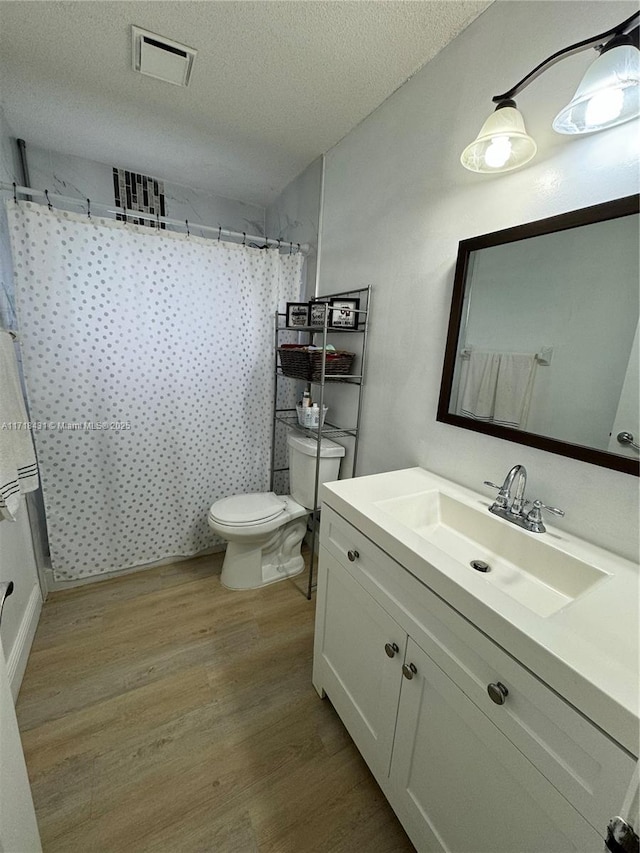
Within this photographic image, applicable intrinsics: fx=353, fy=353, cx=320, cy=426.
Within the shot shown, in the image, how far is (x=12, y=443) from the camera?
4.26 ft

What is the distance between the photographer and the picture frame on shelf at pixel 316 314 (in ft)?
6.06

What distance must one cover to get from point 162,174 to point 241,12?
1.41 metres

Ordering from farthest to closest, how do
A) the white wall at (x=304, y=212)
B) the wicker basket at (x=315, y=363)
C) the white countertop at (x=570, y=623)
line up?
the white wall at (x=304, y=212) < the wicker basket at (x=315, y=363) < the white countertop at (x=570, y=623)

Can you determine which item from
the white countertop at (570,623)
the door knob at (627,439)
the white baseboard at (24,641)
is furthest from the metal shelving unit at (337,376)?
the white baseboard at (24,641)

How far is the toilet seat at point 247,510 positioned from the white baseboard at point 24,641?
2.93ft

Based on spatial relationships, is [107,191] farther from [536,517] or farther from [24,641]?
[536,517]

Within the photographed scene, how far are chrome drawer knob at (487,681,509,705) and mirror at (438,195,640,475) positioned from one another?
615 mm

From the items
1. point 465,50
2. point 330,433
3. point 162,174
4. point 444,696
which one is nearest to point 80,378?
point 330,433

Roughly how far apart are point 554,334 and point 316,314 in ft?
3.81

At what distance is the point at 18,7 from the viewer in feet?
3.94

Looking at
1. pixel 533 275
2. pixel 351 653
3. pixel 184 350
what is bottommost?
pixel 351 653

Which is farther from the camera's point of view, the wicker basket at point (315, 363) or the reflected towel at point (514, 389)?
the wicker basket at point (315, 363)

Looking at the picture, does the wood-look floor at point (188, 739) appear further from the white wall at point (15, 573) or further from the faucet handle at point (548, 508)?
the faucet handle at point (548, 508)

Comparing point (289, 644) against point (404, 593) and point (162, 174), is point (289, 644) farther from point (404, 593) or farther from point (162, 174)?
point (162, 174)
